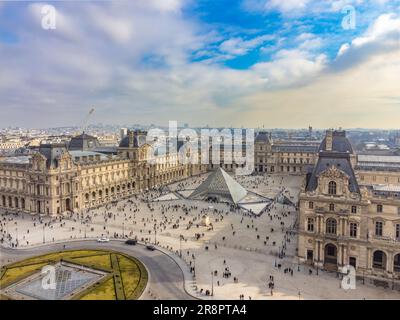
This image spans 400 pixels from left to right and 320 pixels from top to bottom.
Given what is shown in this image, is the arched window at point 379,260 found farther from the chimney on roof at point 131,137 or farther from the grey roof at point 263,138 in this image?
the grey roof at point 263,138

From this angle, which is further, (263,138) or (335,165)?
(263,138)

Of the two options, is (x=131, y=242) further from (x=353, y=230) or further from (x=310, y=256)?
(x=353, y=230)

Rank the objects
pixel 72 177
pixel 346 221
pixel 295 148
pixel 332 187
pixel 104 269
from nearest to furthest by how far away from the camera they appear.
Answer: pixel 346 221
pixel 104 269
pixel 332 187
pixel 72 177
pixel 295 148

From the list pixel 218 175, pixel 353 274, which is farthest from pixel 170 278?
pixel 218 175

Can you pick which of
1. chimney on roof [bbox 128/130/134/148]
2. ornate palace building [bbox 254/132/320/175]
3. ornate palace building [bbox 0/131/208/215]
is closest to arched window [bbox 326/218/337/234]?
ornate palace building [bbox 0/131/208/215]

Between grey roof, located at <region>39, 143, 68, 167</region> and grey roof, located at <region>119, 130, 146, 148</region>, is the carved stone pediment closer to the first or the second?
grey roof, located at <region>39, 143, 68, 167</region>

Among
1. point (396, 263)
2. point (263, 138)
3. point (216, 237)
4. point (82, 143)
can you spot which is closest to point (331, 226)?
point (396, 263)

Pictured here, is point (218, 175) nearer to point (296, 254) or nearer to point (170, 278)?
point (296, 254)
